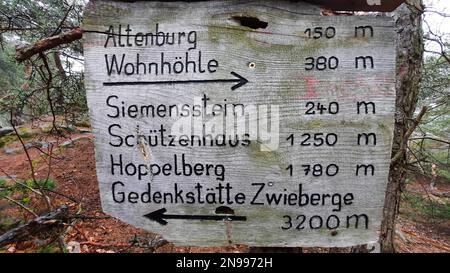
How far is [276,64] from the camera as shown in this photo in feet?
3.76

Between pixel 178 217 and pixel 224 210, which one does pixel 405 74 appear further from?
pixel 178 217

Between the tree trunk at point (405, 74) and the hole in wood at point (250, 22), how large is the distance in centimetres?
144

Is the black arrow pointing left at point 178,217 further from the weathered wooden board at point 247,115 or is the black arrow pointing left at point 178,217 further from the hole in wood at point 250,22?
the hole in wood at point 250,22

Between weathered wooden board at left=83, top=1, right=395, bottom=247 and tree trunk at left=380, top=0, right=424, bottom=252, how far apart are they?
4.00 ft

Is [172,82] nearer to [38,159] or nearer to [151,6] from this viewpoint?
[151,6]

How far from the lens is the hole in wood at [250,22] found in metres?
1.16

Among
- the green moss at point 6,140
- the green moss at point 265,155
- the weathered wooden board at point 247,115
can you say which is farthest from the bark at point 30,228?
the green moss at point 6,140

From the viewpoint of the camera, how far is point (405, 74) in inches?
84.9

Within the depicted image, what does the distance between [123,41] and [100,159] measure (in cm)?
46

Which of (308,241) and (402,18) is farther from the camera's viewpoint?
(402,18)

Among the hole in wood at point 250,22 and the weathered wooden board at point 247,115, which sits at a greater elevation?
the hole in wood at point 250,22

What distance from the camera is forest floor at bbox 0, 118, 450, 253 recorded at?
3.85 metres
